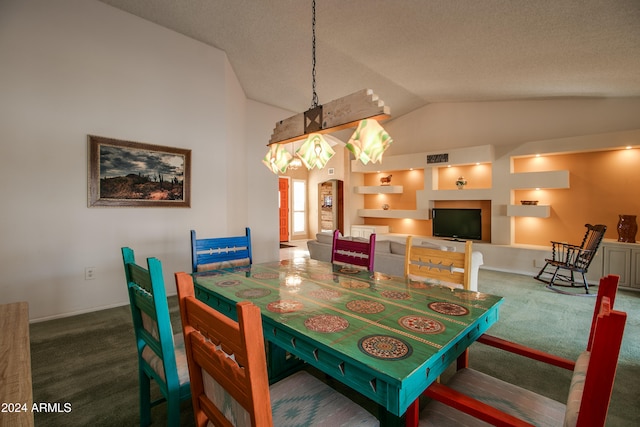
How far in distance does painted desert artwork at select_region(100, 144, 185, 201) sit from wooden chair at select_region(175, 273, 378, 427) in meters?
3.10

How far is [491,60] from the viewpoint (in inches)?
145

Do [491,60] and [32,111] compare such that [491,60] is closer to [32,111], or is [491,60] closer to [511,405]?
[511,405]

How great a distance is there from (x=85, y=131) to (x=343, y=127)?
307 centimetres

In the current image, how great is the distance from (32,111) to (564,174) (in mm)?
7189

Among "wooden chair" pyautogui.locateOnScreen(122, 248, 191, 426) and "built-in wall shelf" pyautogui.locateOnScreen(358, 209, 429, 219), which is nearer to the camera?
"wooden chair" pyautogui.locateOnScreen(122, 248, 191, 426)

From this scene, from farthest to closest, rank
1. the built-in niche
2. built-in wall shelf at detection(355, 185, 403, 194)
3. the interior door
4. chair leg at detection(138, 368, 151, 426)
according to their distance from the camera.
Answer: the built-in niche → the interior door → built-in wall shelf at detection(355, 185, 403, 194) → chair leg at detection(138, 368, 151, 426)

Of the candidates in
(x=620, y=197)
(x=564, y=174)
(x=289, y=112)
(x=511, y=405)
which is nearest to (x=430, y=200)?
(x=564, y=174)

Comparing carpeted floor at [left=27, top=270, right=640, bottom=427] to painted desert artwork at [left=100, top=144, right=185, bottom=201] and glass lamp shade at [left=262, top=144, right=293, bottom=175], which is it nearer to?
painted desert artwork at [left=100, top=144, right=185, bottom=201]

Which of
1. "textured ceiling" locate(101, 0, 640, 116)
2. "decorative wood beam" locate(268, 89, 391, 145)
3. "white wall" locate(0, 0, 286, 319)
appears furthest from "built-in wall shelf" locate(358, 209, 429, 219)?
"decorative wood beam" locate(268, 89, 391, 145)

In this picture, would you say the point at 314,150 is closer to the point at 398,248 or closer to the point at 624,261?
the point at 398,248

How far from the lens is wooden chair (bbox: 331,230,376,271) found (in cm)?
223

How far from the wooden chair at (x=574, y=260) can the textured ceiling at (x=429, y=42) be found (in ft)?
6.64

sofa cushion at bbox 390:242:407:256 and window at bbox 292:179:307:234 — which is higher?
window at bbox 292:179:307:234

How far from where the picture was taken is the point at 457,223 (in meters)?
5.99
